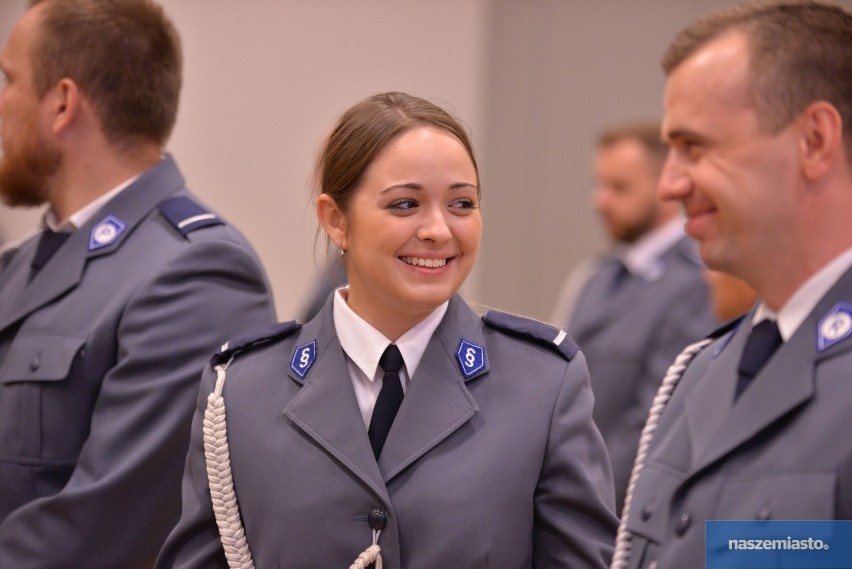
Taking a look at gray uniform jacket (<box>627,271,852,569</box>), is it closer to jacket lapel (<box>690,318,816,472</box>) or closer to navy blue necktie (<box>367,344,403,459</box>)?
jacket lapel (<box>690,318,816,472</box>)

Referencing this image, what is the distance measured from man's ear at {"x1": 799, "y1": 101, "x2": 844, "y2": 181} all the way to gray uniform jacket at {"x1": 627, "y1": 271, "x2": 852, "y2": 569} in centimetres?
16

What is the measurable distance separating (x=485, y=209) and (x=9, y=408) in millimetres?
4263

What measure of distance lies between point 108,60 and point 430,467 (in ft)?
4.24

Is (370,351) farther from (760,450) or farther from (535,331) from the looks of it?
(760,450)

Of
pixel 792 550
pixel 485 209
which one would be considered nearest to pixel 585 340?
pixel 485 209

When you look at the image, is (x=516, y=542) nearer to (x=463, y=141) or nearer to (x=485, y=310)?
(x=485, y=310)

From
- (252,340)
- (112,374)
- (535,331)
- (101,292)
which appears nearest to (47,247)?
(101,292)

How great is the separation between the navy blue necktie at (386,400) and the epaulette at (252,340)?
23cm

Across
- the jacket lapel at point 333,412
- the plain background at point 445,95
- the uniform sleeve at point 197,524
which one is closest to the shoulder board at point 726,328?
the jacket lapel at point 333,412

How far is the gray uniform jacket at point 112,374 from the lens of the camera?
7.89 feet

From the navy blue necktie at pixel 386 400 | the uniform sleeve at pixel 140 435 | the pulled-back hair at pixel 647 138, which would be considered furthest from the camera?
the pulled-back hair at pixel 647 138

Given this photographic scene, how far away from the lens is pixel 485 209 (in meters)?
6.57

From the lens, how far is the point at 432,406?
2.08 m

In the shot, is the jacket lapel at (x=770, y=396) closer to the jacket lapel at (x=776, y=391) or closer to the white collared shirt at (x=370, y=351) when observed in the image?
the jacket lapel at (x=776, y=391)
